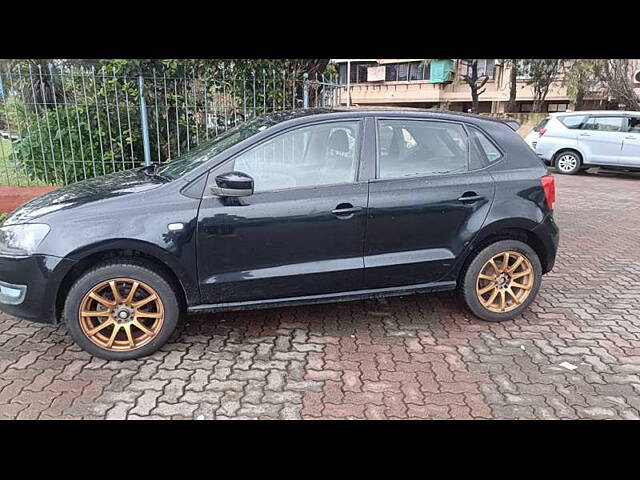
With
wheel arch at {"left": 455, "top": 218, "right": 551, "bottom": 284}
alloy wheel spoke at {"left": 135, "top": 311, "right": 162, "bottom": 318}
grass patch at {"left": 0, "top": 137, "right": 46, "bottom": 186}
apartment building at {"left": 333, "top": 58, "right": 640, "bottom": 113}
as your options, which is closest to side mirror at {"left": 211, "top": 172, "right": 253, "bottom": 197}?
alloy wheel spoke at {"left": 135, "top": 311, "right": 162, "bottom": 318}

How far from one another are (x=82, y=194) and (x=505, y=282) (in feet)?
10.9

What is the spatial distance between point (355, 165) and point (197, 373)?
1810 mm

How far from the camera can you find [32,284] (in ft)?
9.57

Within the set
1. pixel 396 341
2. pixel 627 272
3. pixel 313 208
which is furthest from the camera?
pixel 627 272

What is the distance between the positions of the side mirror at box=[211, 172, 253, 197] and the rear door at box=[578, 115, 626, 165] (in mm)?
12132

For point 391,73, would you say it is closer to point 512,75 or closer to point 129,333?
point 512,75

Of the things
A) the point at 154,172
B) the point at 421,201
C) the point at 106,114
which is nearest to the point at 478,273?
the point at 421,201

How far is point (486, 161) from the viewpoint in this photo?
364cm

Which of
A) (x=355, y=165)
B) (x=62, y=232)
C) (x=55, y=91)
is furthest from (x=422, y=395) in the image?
(x=55, y=91)

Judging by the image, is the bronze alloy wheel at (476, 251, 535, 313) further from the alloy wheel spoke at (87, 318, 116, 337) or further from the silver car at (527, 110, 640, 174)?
the silver car at (527, 110, 640, 174)

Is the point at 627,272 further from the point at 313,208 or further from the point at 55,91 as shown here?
the point at 55,91

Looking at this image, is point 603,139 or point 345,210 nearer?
point 345,210

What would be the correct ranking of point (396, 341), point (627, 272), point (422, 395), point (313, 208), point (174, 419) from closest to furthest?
1. point (174, 419)
2. point (422, 395)
3. point (313, 208)
4. point (396, 341)
5. point (627, 272)

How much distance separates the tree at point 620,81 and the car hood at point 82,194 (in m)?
19.5
